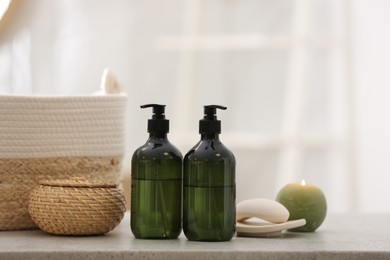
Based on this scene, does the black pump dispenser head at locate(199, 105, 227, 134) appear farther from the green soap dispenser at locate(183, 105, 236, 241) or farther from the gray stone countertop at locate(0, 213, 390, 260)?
the gray stone countertop at locate(0, 213, 390, 260)

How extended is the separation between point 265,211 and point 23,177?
1.13ft

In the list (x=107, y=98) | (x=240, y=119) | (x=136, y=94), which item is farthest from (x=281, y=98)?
(x=107, y=98)

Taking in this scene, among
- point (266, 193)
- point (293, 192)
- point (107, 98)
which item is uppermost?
point (107, 98)

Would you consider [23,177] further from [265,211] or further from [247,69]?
[247,69]

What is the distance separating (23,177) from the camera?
40.4 inches

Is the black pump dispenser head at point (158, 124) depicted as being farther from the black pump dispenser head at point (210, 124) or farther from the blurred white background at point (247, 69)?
the blurred white background at point (247, 69)

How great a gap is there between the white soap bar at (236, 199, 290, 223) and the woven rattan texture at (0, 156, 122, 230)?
250mm

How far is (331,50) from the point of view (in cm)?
224

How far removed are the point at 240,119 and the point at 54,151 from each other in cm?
125

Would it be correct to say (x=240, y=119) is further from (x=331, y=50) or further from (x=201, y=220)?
(x=201, y=220)

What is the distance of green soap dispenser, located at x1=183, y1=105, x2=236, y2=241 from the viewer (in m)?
0.90

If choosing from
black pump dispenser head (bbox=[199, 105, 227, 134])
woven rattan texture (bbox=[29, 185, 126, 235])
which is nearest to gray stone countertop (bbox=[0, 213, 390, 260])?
woven rattan texture (bbox=[29, 185, 126, 235])

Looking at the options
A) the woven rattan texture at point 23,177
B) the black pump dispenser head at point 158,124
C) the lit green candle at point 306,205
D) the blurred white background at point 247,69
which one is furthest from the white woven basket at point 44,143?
the blurred white background at point 247,69

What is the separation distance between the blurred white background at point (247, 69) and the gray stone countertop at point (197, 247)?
Result: 123cm
